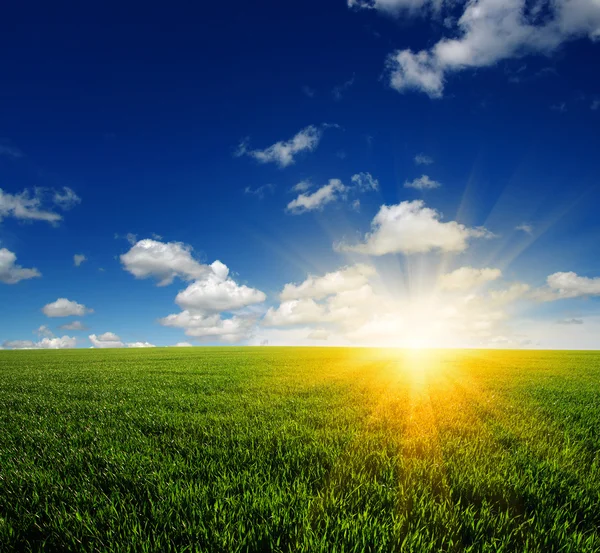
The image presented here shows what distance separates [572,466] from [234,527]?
4.46m

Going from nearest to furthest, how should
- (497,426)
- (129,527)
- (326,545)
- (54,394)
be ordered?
(326,545) → (129,527) → (497,426) → (54,394)

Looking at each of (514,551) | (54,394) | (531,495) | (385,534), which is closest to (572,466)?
(531,495)

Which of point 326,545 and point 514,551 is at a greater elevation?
point 326,545

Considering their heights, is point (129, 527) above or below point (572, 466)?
above

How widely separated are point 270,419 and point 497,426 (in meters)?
4.27

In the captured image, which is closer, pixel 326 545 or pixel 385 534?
pixel 326 545

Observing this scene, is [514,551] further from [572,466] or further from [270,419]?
[270,419]

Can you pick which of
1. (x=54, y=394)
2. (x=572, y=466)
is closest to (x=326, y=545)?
(x=572, y=466)

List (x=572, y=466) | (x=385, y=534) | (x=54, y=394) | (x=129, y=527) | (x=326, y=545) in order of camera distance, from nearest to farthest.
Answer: (x=326, y=545) < (x=385, y=534) < (x=129, y=527) < (x=572, y=466) < (x=54, y=394)

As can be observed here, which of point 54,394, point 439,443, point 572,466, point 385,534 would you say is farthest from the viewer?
point 54,394

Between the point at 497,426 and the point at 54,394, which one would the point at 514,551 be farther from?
the point at 54,394

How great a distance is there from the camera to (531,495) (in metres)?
3.44

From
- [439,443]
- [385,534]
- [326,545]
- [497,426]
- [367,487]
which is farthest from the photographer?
[497,426]

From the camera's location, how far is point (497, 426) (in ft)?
19.8
